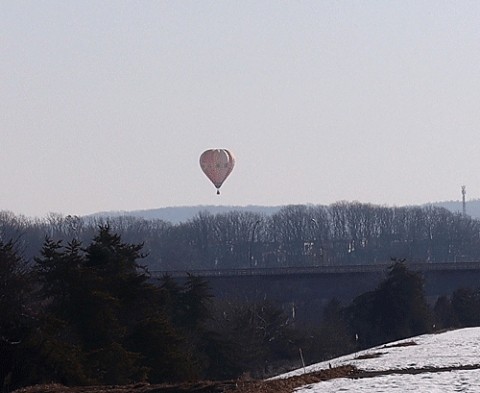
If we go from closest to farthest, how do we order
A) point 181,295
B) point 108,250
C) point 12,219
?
1. point 108,250
2. point 181,295
3. point 12,219

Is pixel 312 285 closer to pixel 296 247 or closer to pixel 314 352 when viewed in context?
pixel 314 352

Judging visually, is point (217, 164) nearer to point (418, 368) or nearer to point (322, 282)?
point (322, 282)

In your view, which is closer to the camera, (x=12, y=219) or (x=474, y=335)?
(x=474, y=335)

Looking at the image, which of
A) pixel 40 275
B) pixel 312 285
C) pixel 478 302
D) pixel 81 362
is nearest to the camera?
pixel 81 362

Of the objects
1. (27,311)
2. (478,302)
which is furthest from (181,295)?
(478,302)

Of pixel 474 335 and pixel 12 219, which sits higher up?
pixel 12 219

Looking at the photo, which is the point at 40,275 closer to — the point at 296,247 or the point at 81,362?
the point at 81,362

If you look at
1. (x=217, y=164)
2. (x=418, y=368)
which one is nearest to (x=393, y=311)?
(x=217, y=164)
